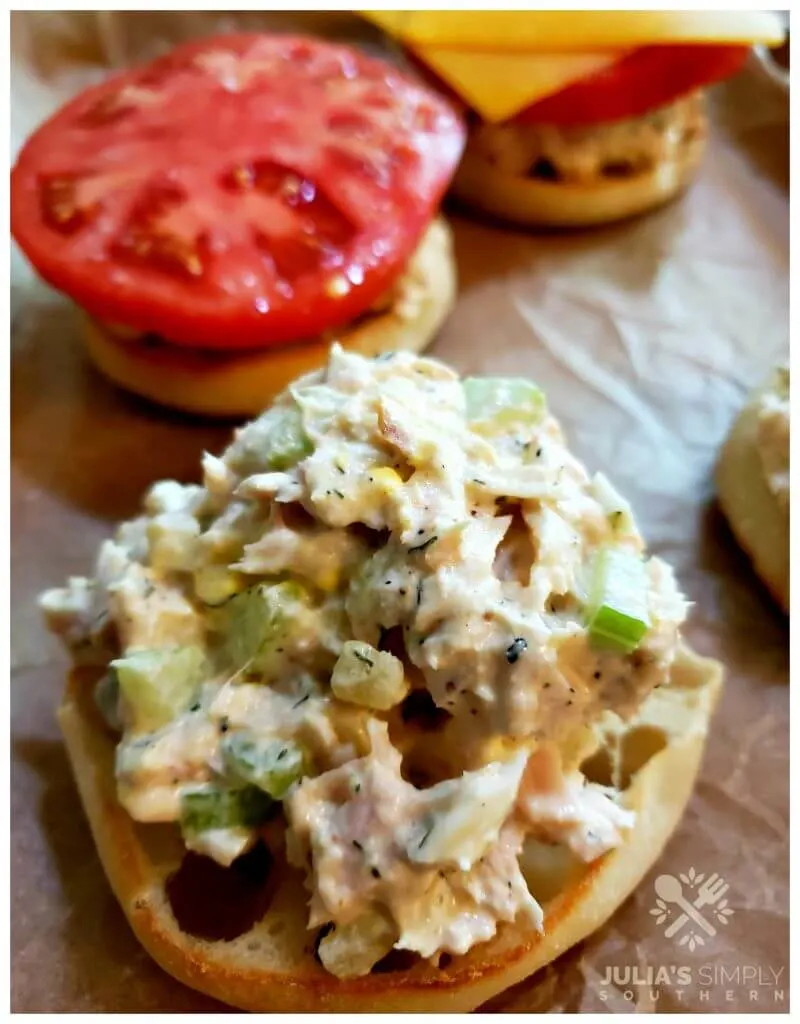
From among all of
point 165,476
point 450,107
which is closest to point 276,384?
point 165,476

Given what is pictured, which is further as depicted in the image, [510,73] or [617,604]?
[510,73]

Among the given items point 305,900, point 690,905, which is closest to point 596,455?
point 690,905

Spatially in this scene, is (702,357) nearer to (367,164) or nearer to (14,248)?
(367,164)

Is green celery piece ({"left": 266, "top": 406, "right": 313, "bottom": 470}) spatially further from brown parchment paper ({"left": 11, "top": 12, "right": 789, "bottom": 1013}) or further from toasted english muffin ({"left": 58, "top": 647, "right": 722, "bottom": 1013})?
brown parchment paper ({"left": 11, "top": 12, "right": 789, "bottom": 1013})

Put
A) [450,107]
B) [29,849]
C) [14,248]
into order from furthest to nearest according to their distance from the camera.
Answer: [14,248] → [450,107] → [29,849]

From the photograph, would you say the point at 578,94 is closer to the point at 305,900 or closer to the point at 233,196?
the point at 233,196

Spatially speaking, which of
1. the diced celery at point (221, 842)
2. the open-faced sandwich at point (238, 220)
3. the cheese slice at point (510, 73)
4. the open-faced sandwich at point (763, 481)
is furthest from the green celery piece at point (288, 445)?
the cheese slice at point (510, 73)
